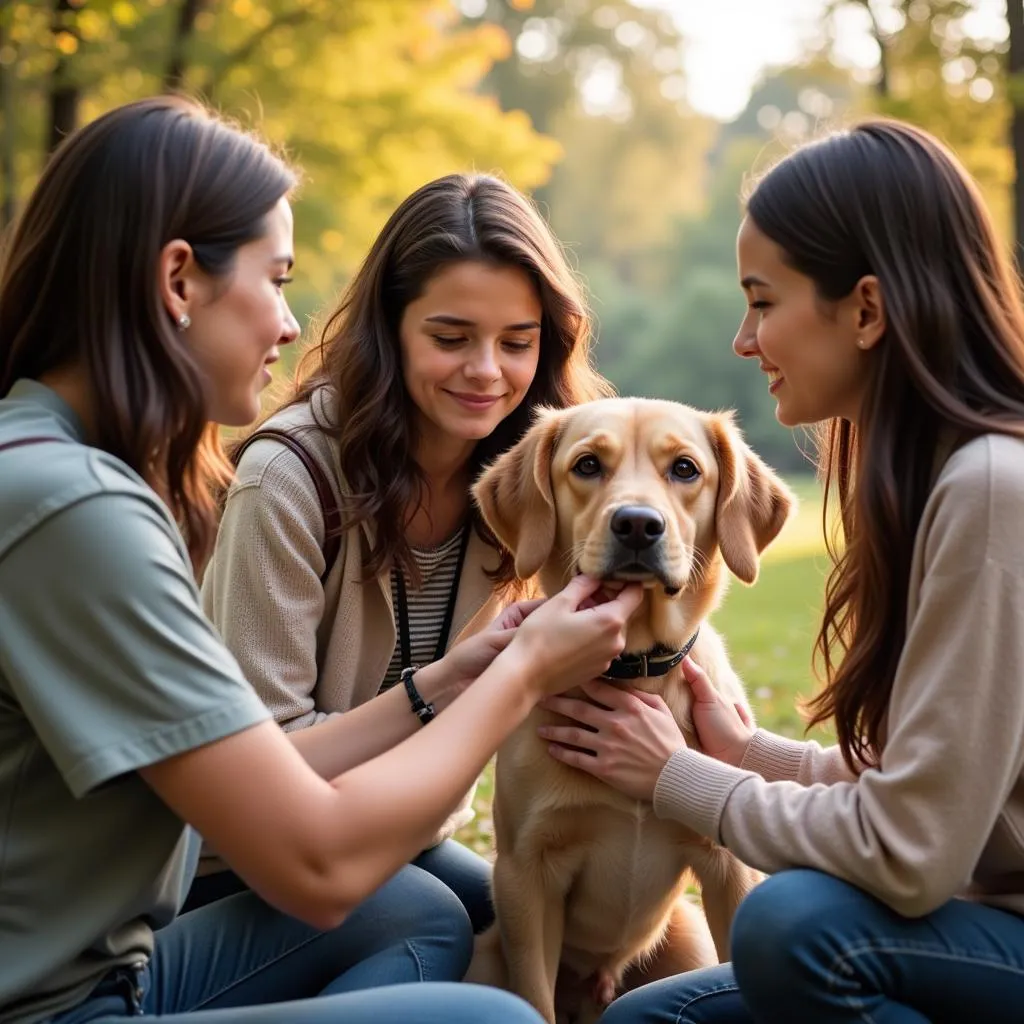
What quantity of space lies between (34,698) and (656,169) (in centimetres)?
5155

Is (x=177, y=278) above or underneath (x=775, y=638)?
above

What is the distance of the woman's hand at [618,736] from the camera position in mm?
3254

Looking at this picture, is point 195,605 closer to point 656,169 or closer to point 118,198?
point 118,198

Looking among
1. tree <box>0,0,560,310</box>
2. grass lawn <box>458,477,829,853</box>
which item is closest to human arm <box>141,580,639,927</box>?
grass lawn <box>458,477,829,853</box>

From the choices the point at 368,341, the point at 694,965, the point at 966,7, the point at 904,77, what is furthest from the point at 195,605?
the point at 904,77

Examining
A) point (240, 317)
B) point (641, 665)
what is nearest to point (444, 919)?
point (641, 665)

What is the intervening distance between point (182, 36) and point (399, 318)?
35.4ft

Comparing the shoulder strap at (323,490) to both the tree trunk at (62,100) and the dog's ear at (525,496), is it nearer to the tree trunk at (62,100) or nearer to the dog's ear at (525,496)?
the dog's ear at (525,496)

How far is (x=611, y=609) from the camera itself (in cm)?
301

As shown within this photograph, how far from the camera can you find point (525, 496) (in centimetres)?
366

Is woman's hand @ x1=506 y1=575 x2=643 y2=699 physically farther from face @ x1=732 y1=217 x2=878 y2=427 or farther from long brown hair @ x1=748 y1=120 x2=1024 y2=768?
face @ x1=732 y1=217 x2=878 y2=427

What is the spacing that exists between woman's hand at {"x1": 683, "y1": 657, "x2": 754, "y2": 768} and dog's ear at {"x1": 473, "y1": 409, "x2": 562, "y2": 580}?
1.64 ft

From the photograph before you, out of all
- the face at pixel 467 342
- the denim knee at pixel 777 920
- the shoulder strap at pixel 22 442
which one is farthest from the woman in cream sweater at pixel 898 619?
the shoulder strap at pixel 22 442

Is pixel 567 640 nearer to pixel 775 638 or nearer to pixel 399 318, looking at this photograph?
pixel 399 318
